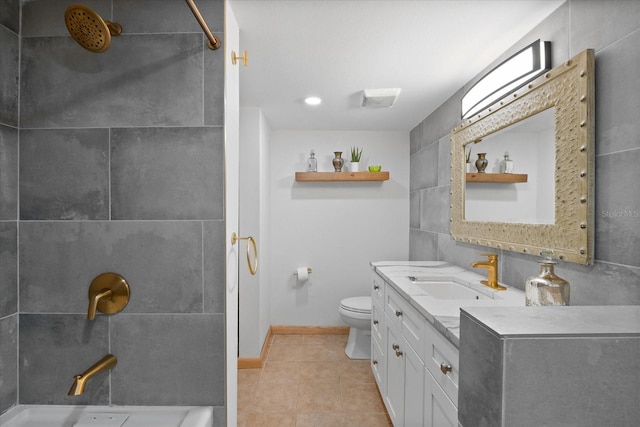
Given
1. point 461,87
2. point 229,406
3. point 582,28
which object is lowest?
point 229,406

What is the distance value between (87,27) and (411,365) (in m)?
1.94

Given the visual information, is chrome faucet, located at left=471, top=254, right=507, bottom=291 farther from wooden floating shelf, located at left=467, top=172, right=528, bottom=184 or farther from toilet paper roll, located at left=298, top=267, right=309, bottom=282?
toilet paper roll, located at left=298, top=267, right=309, bottom=282

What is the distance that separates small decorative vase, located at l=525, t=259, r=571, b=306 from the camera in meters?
1.12

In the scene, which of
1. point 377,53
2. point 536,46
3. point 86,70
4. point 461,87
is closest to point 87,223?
point 86,70

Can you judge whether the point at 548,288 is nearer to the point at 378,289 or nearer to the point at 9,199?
the point at 378,289

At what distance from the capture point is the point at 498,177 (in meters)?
Answer: 1.94

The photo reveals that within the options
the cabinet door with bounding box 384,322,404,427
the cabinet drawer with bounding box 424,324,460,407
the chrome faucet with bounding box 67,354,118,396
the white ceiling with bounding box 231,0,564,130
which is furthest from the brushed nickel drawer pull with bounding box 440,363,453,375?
the white ceiling with bounding box 231,0,564,130

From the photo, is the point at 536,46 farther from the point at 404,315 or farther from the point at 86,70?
the point at 86,70

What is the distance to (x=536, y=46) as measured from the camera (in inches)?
59.5

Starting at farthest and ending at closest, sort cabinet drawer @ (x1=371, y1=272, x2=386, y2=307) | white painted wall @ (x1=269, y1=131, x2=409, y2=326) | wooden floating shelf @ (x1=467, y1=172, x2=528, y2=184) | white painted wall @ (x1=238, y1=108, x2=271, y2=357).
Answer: white painted wall @ (x1=269, y1=131, x2=409, y2=326) < white painted wall @ (x1=238, y1=108, x2=271, y2=357) < cabinet drawer @ (x1=371, y1=272, x2=386, y2=307) < wooden floating shelf @ (x1=467, y1=172, x2=528, y2=184)

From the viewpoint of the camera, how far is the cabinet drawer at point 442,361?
114cm

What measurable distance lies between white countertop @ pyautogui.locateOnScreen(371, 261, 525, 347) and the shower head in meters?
1.49

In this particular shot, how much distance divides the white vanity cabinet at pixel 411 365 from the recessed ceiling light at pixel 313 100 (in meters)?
1.48

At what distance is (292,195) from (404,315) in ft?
6.95
